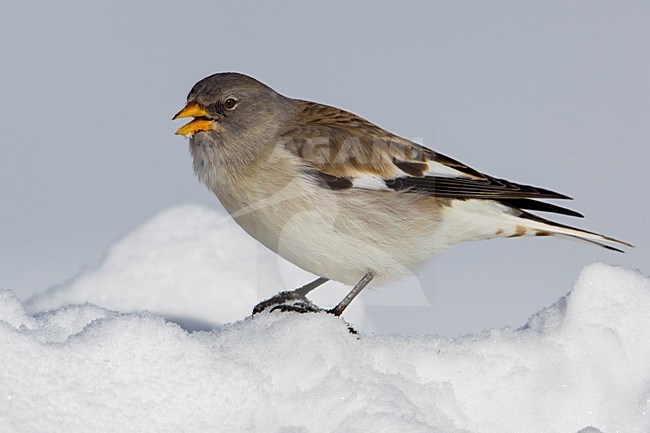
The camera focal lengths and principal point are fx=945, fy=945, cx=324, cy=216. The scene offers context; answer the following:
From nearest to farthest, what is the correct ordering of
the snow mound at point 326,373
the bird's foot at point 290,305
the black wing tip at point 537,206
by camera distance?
1. the snow mound at point 326,373
2. the bird's foot at point 290,305
3. the black wing tip at point 537,206

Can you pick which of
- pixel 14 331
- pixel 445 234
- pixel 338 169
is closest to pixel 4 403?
pixel 14 331

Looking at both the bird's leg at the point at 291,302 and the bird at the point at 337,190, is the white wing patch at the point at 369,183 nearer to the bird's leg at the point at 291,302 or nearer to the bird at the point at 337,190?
the bird at the point at 337,190

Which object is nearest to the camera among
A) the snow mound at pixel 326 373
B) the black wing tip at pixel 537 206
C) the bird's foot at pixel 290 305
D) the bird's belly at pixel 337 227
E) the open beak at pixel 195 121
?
the snow mound at pixel 326 373

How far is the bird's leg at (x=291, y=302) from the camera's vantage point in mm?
5559

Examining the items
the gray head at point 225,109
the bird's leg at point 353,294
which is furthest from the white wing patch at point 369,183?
the gray head at point 225,109

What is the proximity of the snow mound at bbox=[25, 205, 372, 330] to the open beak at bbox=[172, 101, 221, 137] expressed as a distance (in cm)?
142

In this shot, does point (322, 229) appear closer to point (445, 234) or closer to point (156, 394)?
point (445, 234)

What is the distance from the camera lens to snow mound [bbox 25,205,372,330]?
660 cm

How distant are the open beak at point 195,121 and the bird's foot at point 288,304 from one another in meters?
1.13

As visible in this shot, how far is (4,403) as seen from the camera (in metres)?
3.69

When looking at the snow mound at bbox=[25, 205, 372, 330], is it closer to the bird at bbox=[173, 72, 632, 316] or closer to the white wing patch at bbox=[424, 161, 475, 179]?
the bird at bbox=[173, 72, 632, 316]

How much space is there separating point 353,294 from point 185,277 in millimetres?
1700

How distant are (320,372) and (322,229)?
1.25 meters

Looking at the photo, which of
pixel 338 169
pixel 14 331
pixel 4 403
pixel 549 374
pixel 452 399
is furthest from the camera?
pixel 338 169
